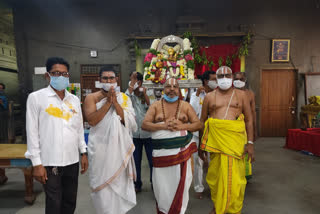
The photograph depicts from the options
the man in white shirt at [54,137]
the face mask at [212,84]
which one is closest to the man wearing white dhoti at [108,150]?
the man in white shirt at [54,137]

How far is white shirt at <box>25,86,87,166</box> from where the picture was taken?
1.84m

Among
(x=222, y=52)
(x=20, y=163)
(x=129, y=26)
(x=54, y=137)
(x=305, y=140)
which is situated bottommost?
(x=305, y=140)

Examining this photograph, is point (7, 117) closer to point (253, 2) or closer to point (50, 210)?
point (50, 210)

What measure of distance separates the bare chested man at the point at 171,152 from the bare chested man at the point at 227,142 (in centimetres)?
33

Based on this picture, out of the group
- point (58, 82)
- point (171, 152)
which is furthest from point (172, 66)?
point (58, 82)

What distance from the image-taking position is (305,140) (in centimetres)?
592

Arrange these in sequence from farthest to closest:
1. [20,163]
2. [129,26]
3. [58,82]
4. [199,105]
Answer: [129,26] → [199,105] → [20,163] → [58,82]

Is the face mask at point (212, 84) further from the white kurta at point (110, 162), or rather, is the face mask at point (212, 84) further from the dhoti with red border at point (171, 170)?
the white kurta at point (110, 162)

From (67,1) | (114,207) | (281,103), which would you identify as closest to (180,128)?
(114,207)

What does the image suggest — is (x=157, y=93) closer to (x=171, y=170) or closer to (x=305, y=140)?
(x=171, y=170)

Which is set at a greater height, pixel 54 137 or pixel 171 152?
pixel 54 137

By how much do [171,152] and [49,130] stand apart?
4.38ft

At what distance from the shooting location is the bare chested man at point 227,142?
101 inches

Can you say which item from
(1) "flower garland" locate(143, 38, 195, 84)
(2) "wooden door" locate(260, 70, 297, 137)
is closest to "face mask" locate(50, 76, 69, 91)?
(1) "flower garland" locate(143, 38, 195, 84)
